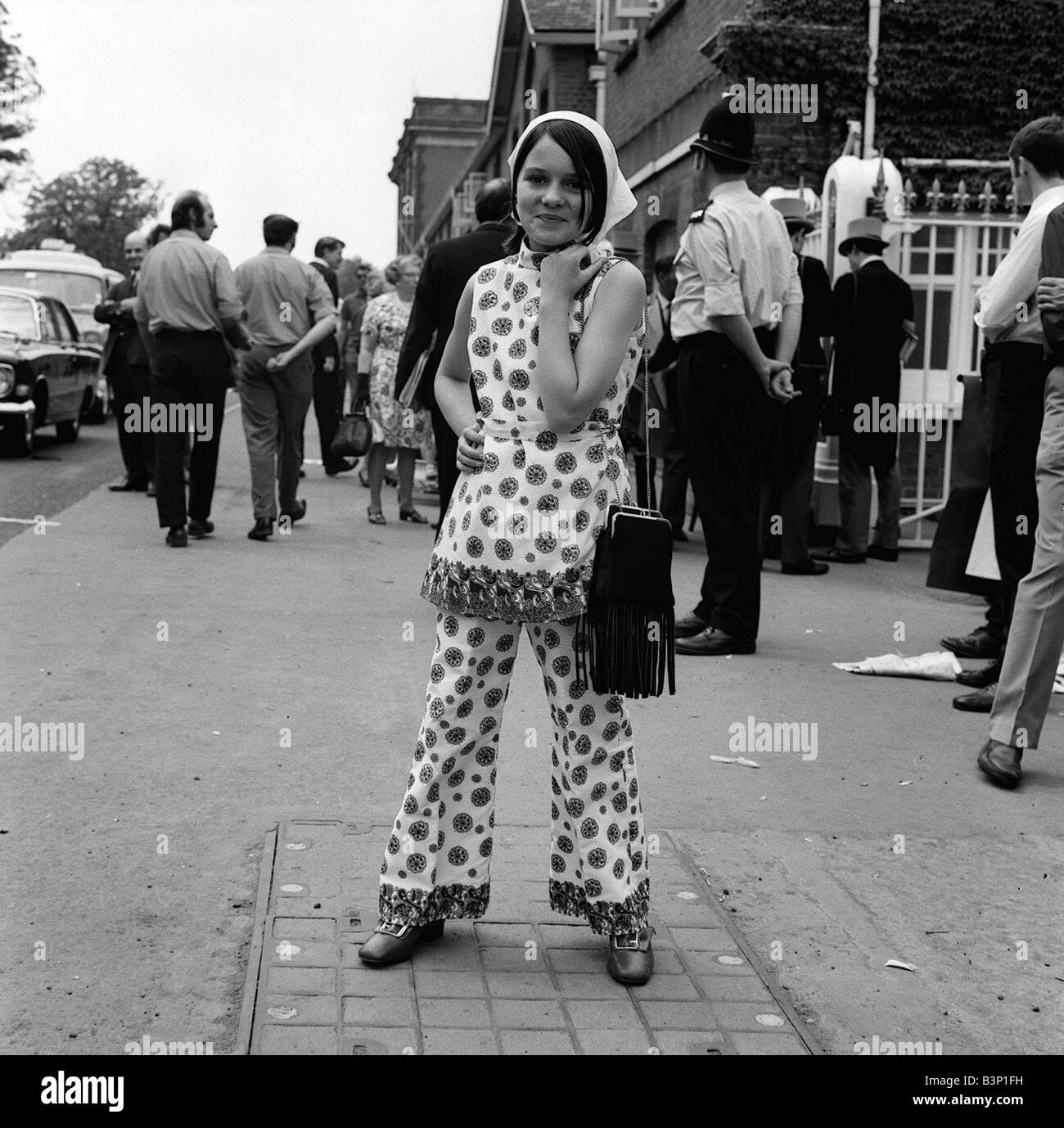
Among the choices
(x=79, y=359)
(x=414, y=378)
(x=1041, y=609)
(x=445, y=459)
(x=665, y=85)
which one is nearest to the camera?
(x=1041, y=609)

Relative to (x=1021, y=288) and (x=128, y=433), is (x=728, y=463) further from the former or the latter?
(x=128, y=433)

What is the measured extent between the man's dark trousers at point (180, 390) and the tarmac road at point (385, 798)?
1.29m

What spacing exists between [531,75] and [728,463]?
25.2 m

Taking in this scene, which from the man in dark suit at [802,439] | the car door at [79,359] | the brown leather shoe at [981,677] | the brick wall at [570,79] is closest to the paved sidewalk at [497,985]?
the brown leather shoe at [981,677]

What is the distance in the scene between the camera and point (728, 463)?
7.66 meters

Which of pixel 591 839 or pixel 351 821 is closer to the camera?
pixel 591 839

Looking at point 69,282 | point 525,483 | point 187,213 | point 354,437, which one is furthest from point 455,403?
point 69,282

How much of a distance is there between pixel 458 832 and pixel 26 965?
3.23ft

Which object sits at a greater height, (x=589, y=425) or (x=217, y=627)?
(x=589, y=425)

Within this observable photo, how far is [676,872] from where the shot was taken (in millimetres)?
4602

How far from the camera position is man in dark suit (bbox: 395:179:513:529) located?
8148 millimetres

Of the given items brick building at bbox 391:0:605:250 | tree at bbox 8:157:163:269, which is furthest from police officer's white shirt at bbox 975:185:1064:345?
tree at bbox 8:157:163:269

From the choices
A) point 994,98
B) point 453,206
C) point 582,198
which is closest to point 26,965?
point 582,198

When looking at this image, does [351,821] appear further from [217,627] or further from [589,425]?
[217,627]
